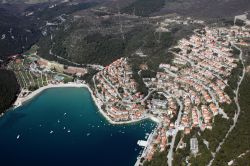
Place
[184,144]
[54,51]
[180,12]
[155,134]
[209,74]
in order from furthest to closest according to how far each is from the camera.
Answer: [180,12], [54,51], [209,74], [155,134], [184,144]

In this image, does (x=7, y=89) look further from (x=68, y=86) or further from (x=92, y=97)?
(x=92, y=97)

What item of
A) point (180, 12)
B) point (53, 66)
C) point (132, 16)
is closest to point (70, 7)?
point (132, 16)

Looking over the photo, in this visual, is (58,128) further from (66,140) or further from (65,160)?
(65,160)

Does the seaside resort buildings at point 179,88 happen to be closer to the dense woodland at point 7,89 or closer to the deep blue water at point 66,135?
the deep blue water at point 66,135

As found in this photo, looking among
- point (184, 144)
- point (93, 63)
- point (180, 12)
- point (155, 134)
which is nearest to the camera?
point (184, 144)

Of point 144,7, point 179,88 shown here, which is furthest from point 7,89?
point 144,7

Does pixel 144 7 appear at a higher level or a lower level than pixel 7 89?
higher

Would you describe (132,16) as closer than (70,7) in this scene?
Yes
